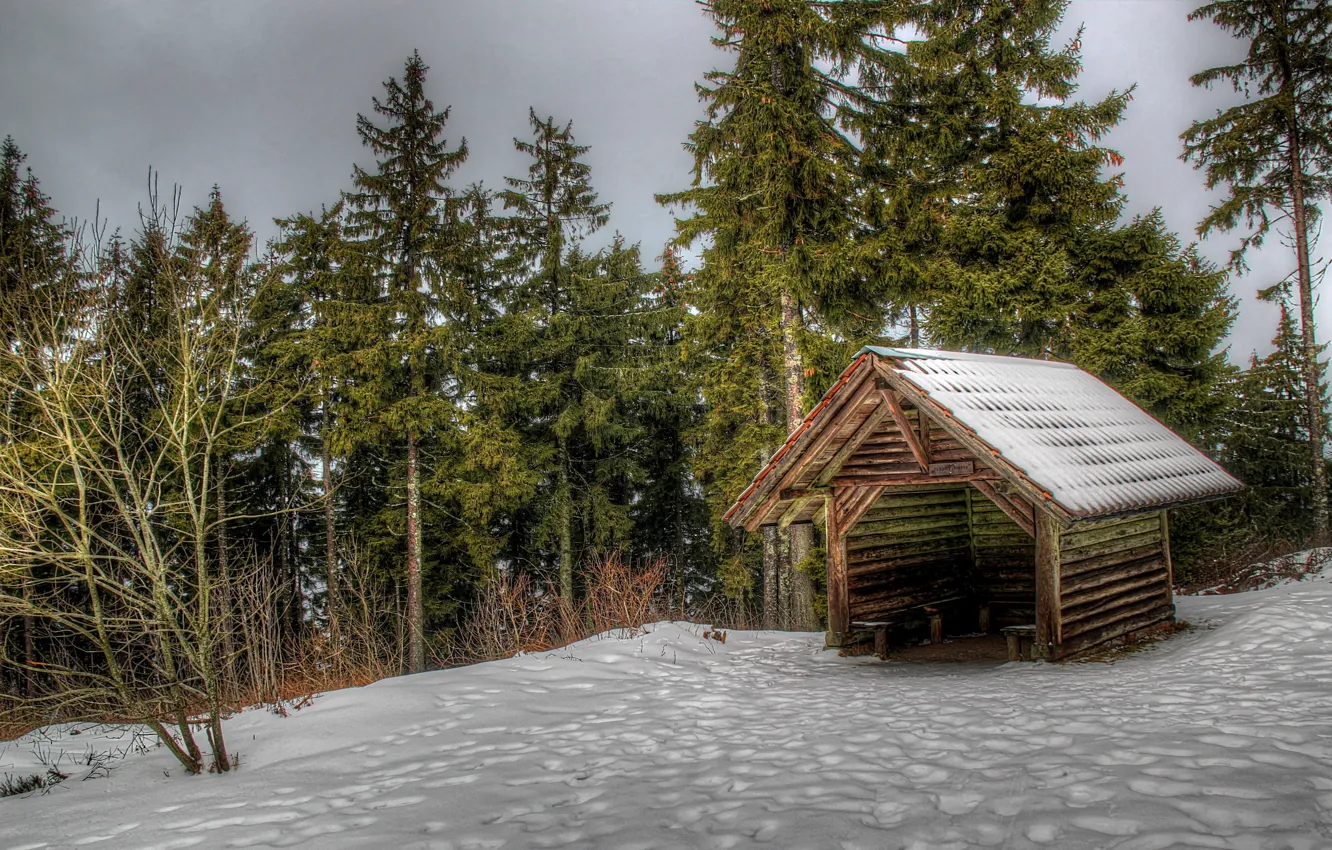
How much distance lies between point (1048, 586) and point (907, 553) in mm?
2696

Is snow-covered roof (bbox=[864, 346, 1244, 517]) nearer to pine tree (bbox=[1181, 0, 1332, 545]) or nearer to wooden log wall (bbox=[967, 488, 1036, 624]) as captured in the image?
wooden log wall (bbox=[967, 488, 1036, 624])

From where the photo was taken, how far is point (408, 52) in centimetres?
1672

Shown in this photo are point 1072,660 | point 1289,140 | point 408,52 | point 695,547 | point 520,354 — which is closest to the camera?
point 1072,660

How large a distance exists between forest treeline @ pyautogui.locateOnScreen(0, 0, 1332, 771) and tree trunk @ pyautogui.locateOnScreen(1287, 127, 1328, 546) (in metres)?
0.06

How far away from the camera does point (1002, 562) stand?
36.2 ft

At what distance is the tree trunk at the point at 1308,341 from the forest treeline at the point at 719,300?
6 cm

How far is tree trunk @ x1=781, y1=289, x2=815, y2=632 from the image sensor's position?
1274 centimetres

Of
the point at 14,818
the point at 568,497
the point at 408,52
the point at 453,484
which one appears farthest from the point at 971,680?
the point at 408,52

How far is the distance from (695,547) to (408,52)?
56.9 ft

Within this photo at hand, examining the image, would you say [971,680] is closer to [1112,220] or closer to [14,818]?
[14,818]

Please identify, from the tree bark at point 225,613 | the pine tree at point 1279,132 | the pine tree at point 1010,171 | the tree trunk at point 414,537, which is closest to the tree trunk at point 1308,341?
the pine tree at point 1279,132

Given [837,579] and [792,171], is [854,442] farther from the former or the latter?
[792,171]

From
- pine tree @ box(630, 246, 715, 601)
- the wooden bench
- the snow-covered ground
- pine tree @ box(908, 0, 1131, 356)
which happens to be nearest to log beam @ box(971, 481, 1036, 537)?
the snow-covered ground

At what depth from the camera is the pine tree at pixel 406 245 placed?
16.4m
